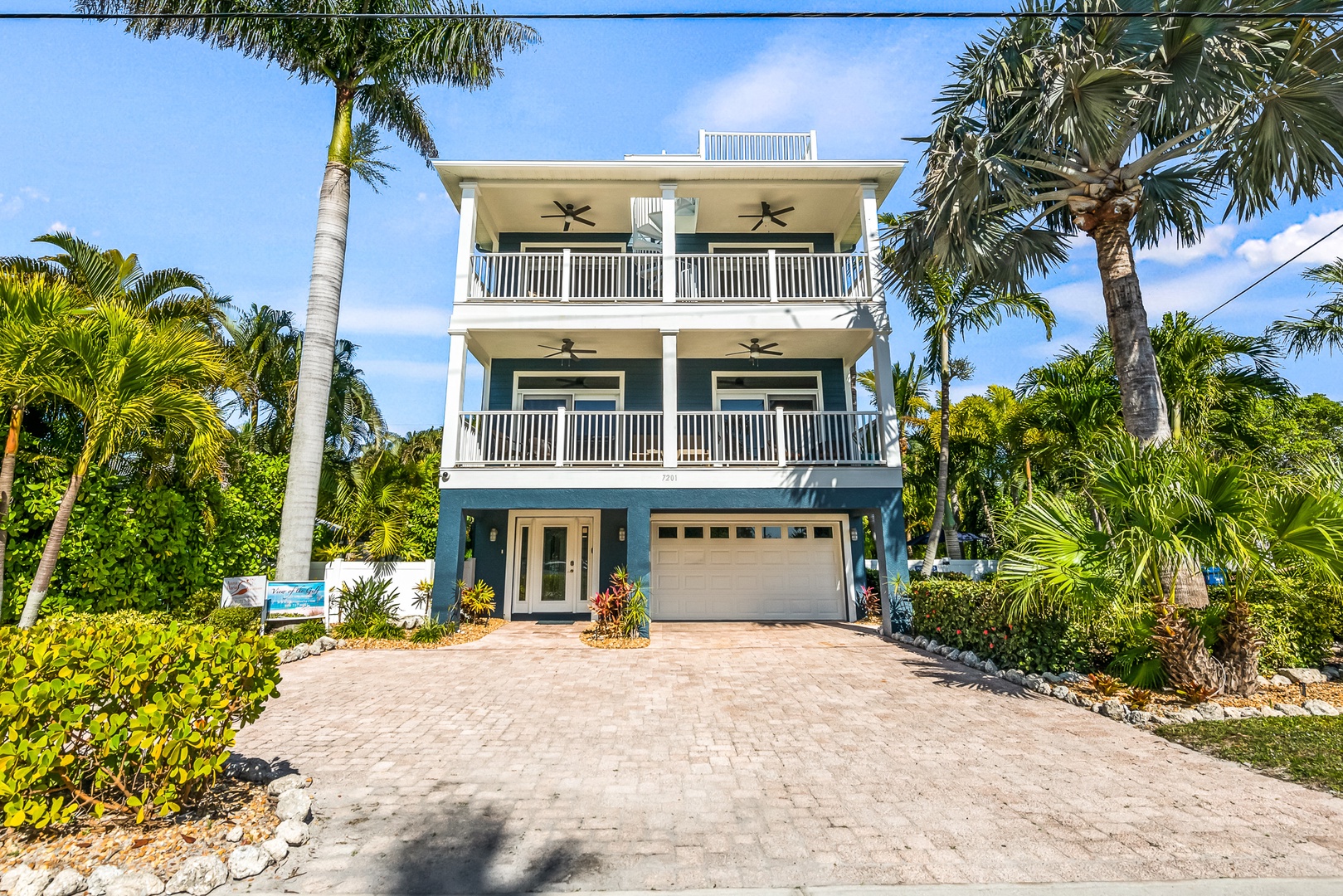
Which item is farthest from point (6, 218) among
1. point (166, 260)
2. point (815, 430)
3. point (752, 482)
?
point (815, 430)

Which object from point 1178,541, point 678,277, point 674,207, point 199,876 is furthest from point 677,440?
point 199,876

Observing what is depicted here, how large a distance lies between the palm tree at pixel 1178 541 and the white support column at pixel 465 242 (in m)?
9.84

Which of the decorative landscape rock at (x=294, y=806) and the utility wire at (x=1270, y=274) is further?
the utility wire at (x=1270, y=274)

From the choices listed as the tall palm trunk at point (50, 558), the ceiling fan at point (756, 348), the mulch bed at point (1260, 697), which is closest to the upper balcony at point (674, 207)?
the ceiling fan at point (756, 348)

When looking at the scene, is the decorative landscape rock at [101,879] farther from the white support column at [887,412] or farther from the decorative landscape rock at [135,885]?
the white support column at [887,412]

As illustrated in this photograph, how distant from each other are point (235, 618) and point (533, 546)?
5.32m

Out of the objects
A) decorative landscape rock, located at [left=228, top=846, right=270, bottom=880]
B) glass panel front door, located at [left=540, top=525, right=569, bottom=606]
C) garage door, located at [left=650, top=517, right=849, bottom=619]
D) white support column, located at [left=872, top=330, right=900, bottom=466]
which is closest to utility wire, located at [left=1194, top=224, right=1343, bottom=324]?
white support column, located at [left=872, top=330, right=900, bottom=466]

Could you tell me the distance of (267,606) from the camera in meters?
9.47

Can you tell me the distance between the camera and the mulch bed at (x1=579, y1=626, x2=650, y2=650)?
9328 mm

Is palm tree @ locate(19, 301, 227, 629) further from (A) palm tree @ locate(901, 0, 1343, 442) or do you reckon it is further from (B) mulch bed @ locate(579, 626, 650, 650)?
(A) palm tree @ locate(901, 0, 1343, 442)

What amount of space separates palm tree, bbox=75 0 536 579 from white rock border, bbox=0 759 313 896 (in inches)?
316

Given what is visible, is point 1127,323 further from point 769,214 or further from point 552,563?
point 552,563

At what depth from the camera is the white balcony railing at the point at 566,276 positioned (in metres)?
11.5

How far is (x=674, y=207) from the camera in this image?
1175 centimetres
